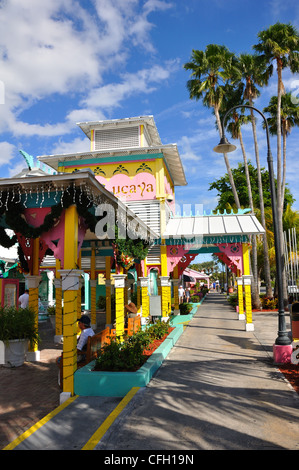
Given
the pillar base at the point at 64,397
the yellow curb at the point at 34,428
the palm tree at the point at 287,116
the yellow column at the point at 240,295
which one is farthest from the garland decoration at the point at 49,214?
the palm tree at the point at 287,116

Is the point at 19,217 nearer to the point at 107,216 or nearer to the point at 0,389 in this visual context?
the point at 107,216

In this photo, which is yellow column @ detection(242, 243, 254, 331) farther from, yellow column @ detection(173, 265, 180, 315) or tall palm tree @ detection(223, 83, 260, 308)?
tall palm tree @ detection(223, 83, 260, 308)

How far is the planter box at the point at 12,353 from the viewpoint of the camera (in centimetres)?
881

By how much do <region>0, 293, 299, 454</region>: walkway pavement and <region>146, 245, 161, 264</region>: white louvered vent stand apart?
7.04 meters

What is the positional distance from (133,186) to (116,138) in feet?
9.60

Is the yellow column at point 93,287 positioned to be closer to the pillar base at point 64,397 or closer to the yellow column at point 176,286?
the yellow column at point 176,286

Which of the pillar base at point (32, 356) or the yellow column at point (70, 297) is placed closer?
the yellow column at point (70, 297)

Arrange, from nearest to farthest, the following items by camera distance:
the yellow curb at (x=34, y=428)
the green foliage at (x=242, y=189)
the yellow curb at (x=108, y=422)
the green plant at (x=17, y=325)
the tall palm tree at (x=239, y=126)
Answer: the yellow curb at (x=108, y=422), the yellow curb at (x=34, y=428), the green plant at (x=17, y=325), the tall palm tree at (x=239, y=126), the green foliage at (x=242, y=189)

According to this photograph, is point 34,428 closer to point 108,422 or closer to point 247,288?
point 108,422

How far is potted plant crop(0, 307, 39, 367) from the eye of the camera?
874cm

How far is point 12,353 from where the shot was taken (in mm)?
8875

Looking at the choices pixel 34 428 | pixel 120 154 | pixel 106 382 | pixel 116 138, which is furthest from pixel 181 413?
pixel 116 138

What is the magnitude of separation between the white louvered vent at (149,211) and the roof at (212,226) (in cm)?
60

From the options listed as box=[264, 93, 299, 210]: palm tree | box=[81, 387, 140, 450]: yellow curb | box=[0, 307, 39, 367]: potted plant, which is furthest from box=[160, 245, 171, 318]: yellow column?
box=[264, 93, 299, 210]: palm tree
